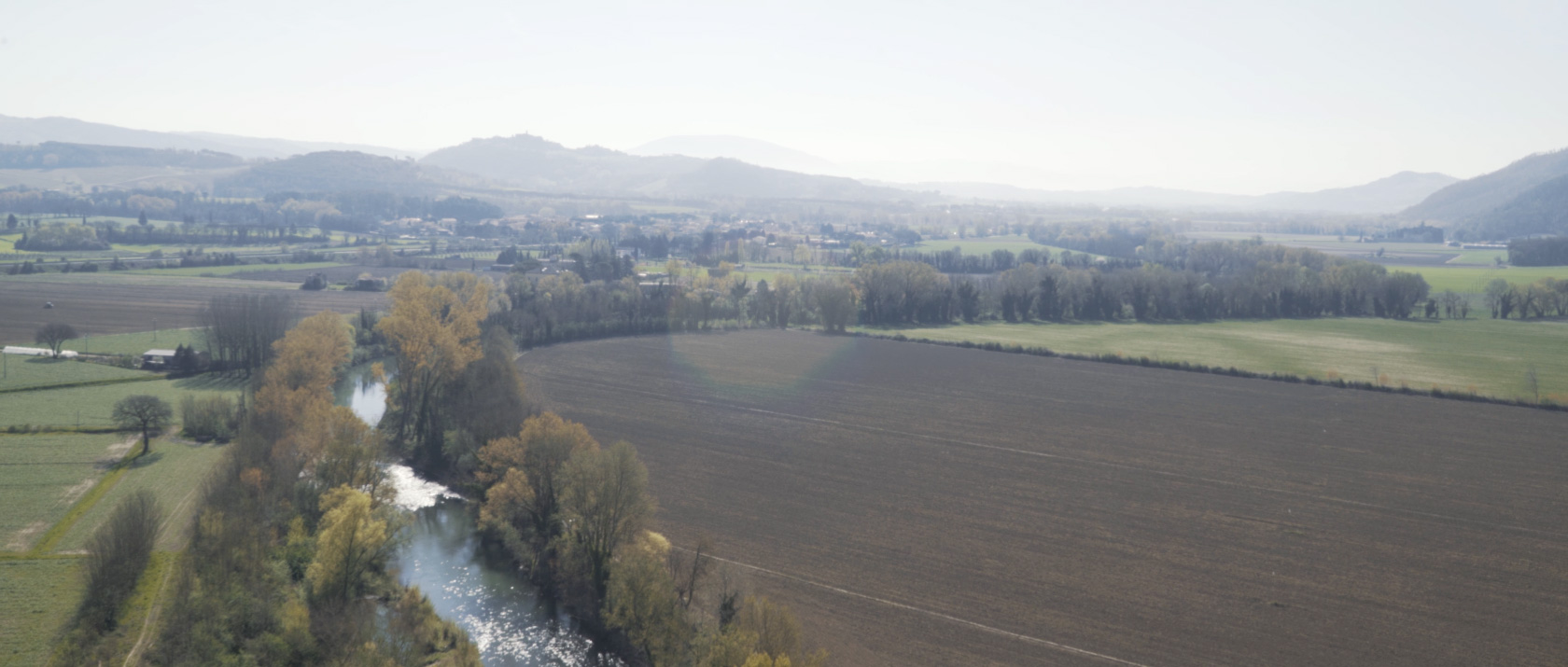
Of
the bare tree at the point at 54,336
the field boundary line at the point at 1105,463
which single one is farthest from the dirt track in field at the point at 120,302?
the field boundary line at the point at 1105,463

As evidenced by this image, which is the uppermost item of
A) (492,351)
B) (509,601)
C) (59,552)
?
(492,351)

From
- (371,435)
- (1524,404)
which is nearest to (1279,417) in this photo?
(1524,404)

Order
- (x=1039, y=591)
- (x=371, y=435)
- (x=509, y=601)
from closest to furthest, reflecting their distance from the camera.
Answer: (x=1039, y=591)
(x=509, y=601)
(x=371, y=435)

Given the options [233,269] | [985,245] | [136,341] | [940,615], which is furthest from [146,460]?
[985,245]

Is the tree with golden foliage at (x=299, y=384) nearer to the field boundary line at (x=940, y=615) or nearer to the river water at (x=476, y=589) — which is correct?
the river water at (x=476, y=589)

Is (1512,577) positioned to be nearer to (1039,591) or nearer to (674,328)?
(1039,591)

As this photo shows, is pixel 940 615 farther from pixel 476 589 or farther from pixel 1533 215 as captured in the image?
pixel 1533 215

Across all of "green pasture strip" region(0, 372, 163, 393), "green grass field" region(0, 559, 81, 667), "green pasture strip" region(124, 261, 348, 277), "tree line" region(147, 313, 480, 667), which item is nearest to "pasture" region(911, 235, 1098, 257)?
"green pasture strip" region(124, 261, 348, 277)

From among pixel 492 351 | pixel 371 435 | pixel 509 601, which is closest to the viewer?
pixel 509 601
